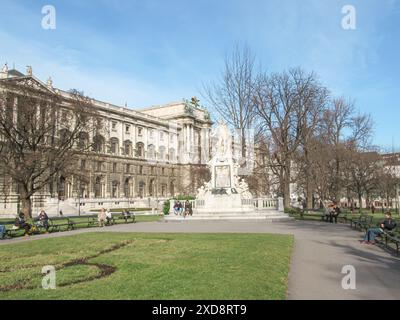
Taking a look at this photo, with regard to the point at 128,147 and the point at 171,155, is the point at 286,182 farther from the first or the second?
the point at 171,155

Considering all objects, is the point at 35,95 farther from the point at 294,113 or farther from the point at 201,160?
the point at 201,160

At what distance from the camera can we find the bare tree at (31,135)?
28.8 metres

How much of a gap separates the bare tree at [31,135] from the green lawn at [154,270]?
1482 centimetres

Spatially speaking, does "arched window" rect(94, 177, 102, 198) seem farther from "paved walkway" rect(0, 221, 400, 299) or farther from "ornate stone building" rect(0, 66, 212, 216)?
"paved walkway" rect(0, 221, 400, 299)

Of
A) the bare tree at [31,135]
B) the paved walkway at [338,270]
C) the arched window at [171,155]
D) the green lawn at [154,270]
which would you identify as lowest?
the paved walkway at [338,270]

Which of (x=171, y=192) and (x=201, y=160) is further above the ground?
(x=201, y=160)

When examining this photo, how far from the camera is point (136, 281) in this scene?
8.37 metres

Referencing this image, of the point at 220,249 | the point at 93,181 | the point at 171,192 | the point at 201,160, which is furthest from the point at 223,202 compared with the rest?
the point at 201,160

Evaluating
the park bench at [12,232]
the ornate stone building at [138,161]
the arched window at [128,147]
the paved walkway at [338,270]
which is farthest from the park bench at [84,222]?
the arched window at [128,147]

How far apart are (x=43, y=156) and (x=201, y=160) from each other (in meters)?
80.6

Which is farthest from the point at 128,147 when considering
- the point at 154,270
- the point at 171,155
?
the point at 154,270

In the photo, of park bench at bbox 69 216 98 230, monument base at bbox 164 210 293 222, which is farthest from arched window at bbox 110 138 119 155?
monument base at bbox 164 210 293 222

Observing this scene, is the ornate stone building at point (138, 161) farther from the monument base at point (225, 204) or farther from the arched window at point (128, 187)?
the monument base at point (225, 204)

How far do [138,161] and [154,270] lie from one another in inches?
3127
